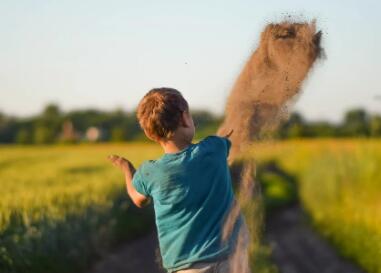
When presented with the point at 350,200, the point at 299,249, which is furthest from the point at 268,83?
the point at 350,200

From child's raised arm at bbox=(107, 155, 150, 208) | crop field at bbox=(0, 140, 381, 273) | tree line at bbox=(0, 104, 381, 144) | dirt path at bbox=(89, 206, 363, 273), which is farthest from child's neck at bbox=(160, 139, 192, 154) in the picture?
tree line at bbox=(0, 104, 381, 144)

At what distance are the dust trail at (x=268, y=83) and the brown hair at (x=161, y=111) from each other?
909mm

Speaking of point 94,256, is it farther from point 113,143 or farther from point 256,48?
point 113,143

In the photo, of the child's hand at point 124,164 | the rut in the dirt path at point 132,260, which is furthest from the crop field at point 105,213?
the child's hand at point 124,164

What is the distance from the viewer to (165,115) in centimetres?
443

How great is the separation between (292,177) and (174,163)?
→ 2235 cm

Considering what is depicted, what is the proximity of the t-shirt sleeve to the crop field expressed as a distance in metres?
0.94

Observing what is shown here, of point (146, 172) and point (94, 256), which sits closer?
point (146, 172)

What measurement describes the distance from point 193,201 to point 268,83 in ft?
3.83

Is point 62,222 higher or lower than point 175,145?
lower

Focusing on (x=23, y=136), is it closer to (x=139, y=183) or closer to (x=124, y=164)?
(x=124, y=164)

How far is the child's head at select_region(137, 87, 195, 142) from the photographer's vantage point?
4438mm

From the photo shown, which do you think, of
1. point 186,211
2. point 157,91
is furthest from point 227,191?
point 157,91

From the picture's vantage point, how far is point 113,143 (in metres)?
44.5
